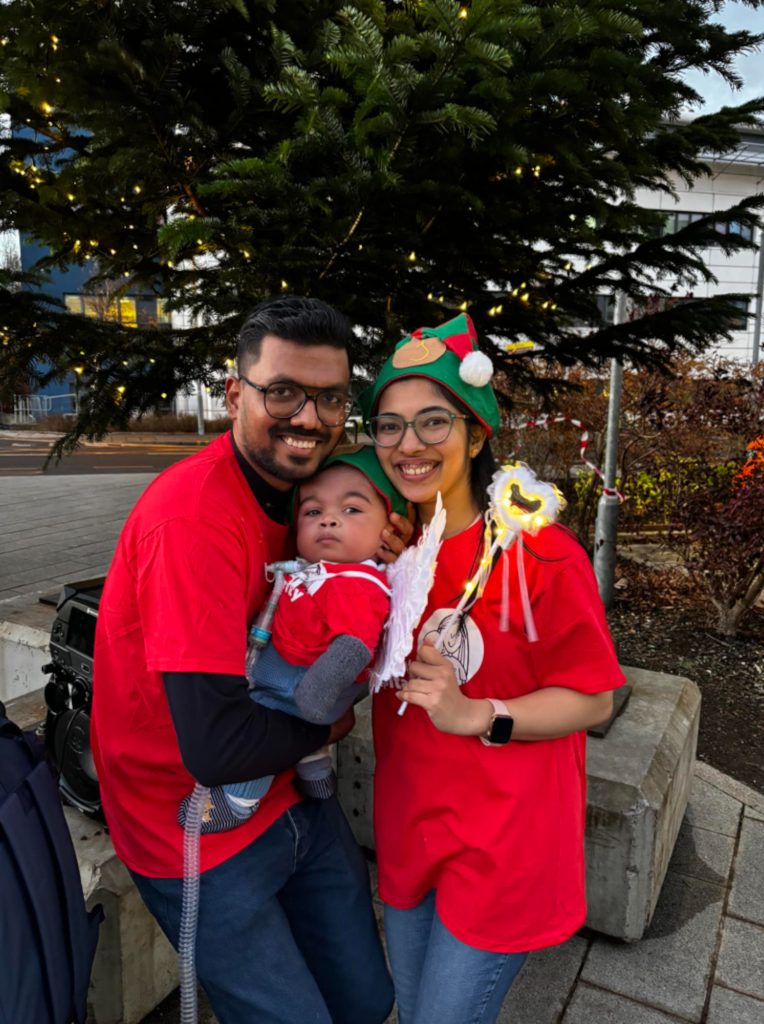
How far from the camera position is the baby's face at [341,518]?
6.11ft

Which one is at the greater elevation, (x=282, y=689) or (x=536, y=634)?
(x=536, y=634)


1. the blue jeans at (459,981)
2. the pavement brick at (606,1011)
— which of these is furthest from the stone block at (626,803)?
the blue jeans at (459,981)

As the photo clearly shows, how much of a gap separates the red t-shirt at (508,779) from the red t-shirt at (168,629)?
0.46 metres

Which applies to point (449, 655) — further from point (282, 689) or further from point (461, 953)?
point (461, 953)

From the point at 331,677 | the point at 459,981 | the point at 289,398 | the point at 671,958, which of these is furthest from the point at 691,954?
the point at 289,398

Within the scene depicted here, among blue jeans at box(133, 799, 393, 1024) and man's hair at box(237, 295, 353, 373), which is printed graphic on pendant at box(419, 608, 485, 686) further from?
man's hair at box(237, 295, 353, 373)

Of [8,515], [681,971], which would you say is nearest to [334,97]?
[681,971]

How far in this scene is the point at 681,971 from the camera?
2643 mm

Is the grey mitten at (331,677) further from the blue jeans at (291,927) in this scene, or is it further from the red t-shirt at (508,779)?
the blue jeans at (291,927)

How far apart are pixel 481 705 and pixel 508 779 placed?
217 mm

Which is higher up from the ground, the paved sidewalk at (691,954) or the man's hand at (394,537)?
the man's hand at (394,537)

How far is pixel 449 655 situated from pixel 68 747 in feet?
5.02

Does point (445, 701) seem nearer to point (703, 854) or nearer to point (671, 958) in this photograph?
point (671, 958)

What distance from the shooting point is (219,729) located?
4.93 ft
